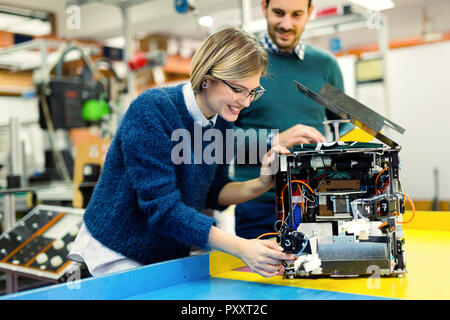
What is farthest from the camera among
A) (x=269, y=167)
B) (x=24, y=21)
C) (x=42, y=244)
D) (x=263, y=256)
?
(x=24, y=21)

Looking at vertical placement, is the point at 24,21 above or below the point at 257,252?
above

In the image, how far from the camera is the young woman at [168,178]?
3.33ft

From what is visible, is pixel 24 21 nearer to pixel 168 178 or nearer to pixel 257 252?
pixel 168 178

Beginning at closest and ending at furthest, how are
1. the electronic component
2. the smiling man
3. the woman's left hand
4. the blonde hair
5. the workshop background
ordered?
the blonde hair
the woman's left hand
the smiling man
the electronic component
the workshop background

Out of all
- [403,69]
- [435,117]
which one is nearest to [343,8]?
[403,69]

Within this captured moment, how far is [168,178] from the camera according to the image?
1036 mm

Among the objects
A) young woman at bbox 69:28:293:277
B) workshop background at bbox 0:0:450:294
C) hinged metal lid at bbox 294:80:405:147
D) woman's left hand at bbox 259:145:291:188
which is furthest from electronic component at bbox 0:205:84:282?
hinged metal lid at bbox 294:80:405:147

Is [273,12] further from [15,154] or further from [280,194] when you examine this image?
[15,154]

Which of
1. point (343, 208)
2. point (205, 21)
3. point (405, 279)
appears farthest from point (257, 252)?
point (205, 21)

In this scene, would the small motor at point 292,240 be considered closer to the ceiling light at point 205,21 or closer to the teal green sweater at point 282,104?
the teal green sweater at point 282,104

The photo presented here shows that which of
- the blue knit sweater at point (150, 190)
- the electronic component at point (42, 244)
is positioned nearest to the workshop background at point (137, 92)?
the electronic component at point (42, 244)

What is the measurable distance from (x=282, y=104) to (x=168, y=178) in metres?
0.69

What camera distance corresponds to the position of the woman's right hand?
970mm

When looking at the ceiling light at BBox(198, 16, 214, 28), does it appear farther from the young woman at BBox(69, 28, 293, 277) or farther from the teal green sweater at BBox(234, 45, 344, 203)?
the young woman at BBox(69, 28, 293, 277)
